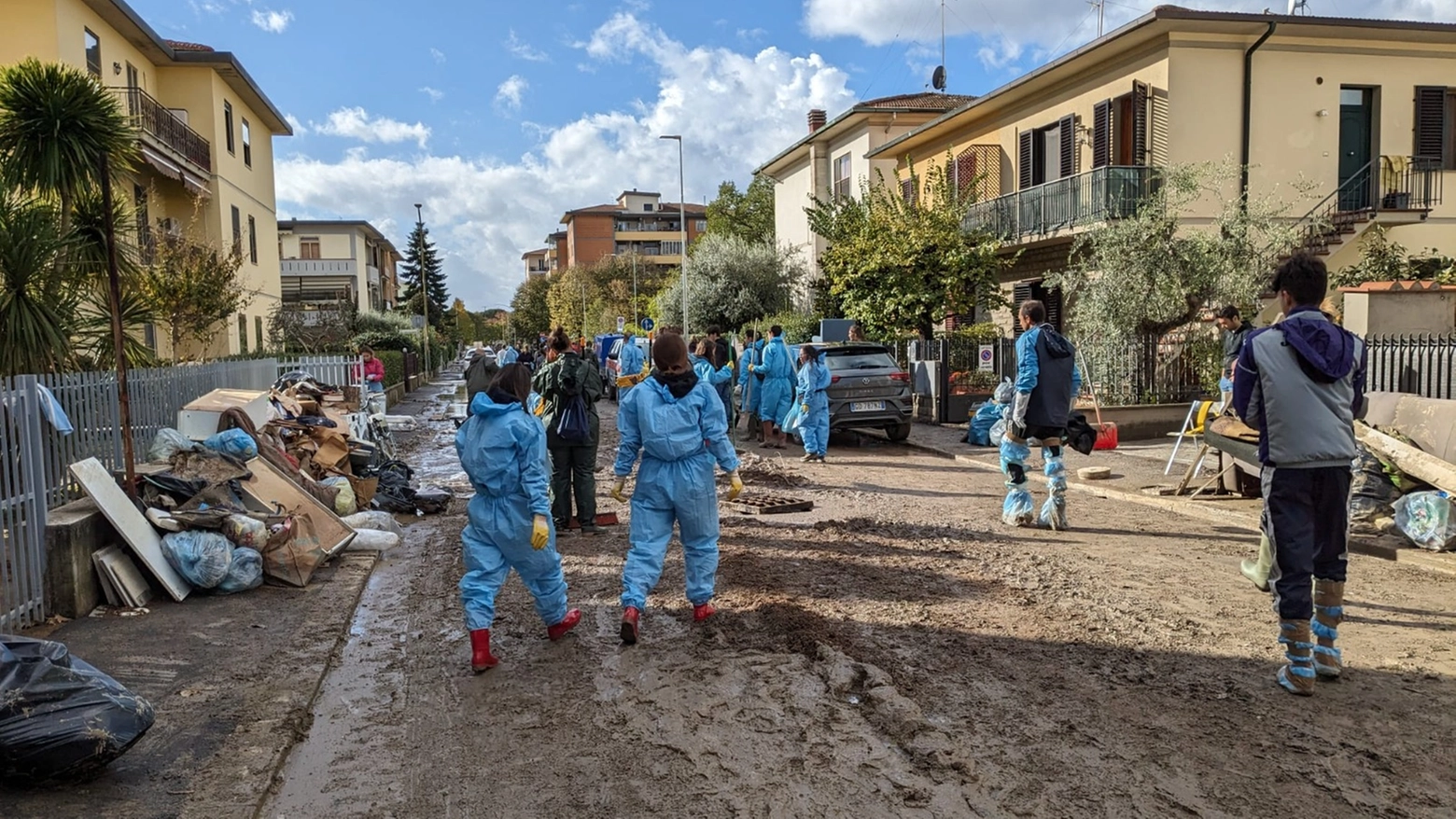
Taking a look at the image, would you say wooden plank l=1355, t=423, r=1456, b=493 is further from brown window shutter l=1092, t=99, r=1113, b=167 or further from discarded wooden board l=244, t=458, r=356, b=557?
brown window shutter l=1092, t=99, r=1113, b=167

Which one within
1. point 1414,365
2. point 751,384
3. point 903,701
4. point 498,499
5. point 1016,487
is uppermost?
point 1414,365

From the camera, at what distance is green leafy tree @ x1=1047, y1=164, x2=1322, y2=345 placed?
1539 centimetres

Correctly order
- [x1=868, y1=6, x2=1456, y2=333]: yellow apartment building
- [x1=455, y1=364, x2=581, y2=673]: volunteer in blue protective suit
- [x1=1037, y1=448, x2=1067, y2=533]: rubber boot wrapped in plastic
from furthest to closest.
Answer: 1. [x1=868, y1=6, x2=1456, y2=333]: yellow apartment building
2. [x1=1037, y1=448, x2=1067, y2=533]: rubber boot wrapped in plastic
3. [x1=455, y1=364, x2=581, y2=673]: volunteer in blue protective suit

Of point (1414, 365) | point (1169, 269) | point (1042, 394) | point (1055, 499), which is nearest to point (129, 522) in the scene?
point (1042, 394)

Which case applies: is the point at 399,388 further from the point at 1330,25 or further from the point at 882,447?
the point at 1330,25

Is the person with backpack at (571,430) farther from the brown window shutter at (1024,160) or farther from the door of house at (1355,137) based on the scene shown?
the door of house at (1355,137)

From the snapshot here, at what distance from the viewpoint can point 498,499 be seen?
5.29 meters

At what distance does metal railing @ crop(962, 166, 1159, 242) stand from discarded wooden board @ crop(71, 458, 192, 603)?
55.6ft

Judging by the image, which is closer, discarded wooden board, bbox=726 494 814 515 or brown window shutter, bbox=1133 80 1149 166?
discarded wooden board, bbox=726 494 814 515

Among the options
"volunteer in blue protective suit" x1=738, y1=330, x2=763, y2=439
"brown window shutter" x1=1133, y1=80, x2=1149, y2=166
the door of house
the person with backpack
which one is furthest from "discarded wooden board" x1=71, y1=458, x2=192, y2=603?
the door of house

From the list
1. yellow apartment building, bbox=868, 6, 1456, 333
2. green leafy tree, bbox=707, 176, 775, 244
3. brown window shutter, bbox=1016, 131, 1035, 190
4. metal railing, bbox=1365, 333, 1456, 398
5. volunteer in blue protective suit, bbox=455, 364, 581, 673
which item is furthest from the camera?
green leafy tree, bbox=707, 176, 775, 244

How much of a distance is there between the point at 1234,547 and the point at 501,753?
6.02 metres

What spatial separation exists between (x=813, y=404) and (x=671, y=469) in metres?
7.77

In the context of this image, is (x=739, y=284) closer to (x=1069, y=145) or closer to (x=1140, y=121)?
(x=1069, y=145)
